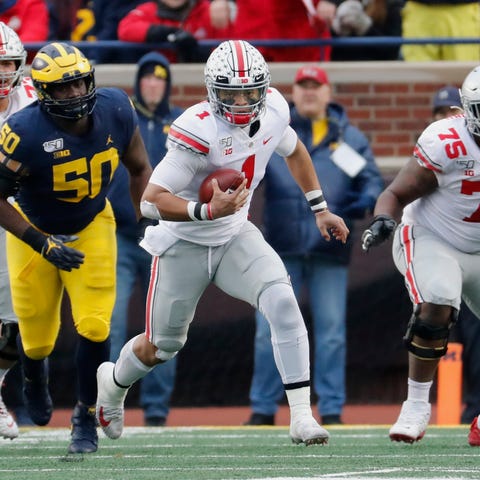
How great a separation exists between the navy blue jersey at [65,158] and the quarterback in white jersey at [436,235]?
1.28 meters

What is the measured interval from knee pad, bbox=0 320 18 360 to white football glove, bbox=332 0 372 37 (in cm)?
415

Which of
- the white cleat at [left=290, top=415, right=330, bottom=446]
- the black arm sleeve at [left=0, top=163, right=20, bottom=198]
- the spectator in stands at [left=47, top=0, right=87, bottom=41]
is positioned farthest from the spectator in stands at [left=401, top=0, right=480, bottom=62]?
the white cleat at [left=290, top=415, right=330, bottom=446]

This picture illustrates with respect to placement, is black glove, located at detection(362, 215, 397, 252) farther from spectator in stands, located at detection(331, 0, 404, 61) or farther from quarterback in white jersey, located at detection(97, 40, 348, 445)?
spectator in stands, located at detection(331, 0, 404, 61)

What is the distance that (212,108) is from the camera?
7.11 m

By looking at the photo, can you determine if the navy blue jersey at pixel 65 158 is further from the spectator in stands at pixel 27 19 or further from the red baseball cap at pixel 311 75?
the spectator in stands at pixel 27 19

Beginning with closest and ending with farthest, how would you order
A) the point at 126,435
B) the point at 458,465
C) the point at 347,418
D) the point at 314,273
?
the point at 458,465 < the point at 126,435 < the point at 314,273 < the point at 347,418

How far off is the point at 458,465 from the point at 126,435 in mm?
2738

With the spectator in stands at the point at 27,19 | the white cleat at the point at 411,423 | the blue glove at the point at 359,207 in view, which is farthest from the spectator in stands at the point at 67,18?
the white cleat at the point at 411,423

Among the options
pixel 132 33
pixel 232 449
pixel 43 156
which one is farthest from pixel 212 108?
pixel 132 33

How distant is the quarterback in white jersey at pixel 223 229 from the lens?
698 centimetres

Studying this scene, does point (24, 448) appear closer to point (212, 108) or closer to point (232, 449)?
point (232, 449)

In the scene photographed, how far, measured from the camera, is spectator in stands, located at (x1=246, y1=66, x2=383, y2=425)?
1002cm

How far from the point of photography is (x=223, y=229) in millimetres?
7254

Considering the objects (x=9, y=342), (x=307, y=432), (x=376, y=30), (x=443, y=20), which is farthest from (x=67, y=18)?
(x=307, y=432)
